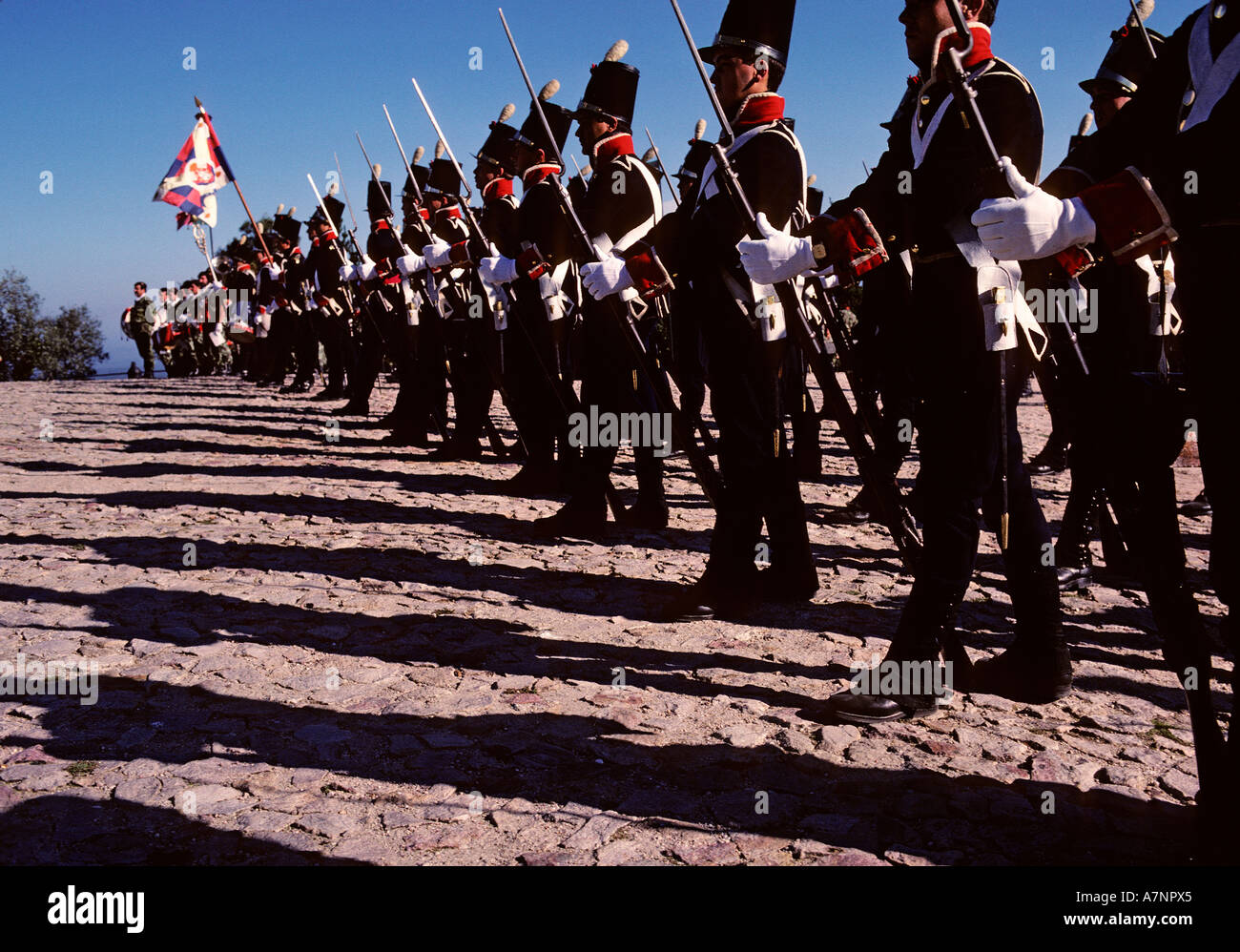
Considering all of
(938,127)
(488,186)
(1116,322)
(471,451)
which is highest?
(488,186)

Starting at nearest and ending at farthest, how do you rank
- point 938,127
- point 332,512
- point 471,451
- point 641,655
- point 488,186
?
point 938,127
point 641,655
point 332,512
point 488,186
point 471,451

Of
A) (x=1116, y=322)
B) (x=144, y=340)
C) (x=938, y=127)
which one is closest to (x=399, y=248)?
(x=1116, y=322)

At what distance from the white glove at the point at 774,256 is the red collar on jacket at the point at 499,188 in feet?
17.2

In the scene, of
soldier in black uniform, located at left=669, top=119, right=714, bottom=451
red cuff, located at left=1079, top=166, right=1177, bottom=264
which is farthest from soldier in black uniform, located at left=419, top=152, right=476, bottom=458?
red cuff, located at left=1079, top=166, right=1177, bottom=264

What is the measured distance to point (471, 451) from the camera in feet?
39.7

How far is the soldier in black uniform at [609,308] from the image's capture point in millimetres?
6922

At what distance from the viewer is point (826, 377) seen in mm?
4973

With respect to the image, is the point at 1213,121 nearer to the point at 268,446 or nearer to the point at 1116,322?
the point at 1116,322

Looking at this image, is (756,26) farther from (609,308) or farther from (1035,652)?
(1035,652)

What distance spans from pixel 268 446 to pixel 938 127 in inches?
440

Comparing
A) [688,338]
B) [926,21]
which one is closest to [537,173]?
[688,338]

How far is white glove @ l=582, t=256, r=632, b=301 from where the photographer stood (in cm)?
670

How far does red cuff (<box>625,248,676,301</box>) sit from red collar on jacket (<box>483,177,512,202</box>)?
3762 mm

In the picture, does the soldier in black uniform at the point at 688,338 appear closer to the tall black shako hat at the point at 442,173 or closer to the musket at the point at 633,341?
the musket at the point at 633,341
